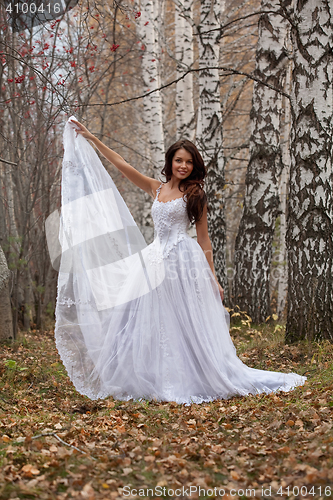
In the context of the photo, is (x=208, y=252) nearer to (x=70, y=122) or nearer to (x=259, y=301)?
(x=70, y=122)

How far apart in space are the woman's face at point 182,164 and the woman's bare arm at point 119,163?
344 millimetres

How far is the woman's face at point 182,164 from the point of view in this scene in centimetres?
506

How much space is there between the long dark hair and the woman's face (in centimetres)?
4

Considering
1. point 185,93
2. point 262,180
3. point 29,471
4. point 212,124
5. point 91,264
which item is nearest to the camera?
point 29,471

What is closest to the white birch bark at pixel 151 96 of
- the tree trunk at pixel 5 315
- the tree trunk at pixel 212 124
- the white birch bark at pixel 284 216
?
the tree trunk at pixel 212 124

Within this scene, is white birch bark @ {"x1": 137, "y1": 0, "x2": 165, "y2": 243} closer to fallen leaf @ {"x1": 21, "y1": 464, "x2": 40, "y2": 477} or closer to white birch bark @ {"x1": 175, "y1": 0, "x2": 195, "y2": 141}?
white birch bark @ {"x1": 175, "y1": 0, "x2": 195, "y2": 141}

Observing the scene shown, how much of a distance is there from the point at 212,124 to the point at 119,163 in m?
3.70

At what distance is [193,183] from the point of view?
5.09m

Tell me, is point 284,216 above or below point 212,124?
below

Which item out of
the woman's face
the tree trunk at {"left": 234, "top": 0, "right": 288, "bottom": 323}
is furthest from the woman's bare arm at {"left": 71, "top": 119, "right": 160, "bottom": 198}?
the tree trunk at {"left": 234, "top": 0, "right": 288, "bottom": 323}

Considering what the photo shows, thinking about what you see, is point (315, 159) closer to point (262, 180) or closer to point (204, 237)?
point (204, 237)

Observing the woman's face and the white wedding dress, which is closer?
the white wedding dress

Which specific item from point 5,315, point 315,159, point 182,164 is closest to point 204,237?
point 182,164

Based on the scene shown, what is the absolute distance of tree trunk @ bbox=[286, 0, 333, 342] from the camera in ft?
17.8
